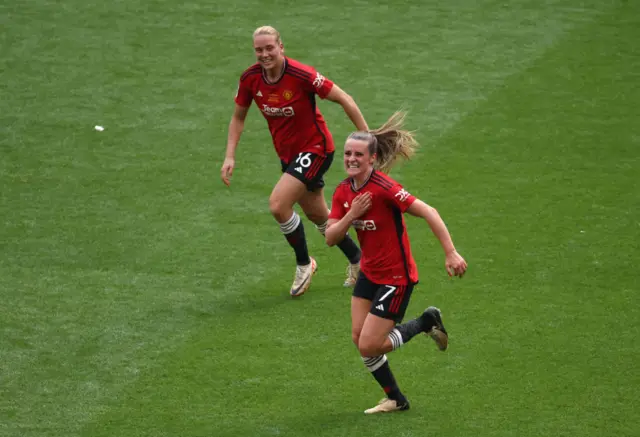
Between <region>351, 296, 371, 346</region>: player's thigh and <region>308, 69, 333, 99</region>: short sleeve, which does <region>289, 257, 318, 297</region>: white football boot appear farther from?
<region>351, 296, 371, 346</region>: player's thigh

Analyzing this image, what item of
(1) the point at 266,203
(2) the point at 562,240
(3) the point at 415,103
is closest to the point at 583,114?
(3) the point at 415,103

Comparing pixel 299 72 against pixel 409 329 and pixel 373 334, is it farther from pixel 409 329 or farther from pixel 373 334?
pixel 373 334

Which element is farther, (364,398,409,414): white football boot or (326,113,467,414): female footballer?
(364,398,409,414): white football boot

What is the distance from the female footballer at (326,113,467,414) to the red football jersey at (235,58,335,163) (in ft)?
5.57

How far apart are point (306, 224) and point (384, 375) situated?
12.2 feet

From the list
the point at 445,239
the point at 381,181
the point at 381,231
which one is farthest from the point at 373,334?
the point at 381,181

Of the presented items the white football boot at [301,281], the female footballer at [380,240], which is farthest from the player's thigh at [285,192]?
the female footballer at [380,240]

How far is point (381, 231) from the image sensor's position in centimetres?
698

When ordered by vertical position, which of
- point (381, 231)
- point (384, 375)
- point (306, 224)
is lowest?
point (306, 224)

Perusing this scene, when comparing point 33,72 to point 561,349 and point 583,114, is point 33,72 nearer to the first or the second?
point 583,114

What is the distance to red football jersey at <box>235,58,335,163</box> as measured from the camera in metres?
8.74

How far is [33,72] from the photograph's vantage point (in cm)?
1379

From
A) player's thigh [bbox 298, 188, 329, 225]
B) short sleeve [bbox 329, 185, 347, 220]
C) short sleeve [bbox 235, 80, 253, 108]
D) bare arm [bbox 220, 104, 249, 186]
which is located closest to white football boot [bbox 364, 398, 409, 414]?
short sleeve [bbox 329, 185, 347, 220]

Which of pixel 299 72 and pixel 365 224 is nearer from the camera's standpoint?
pixel 365 224
